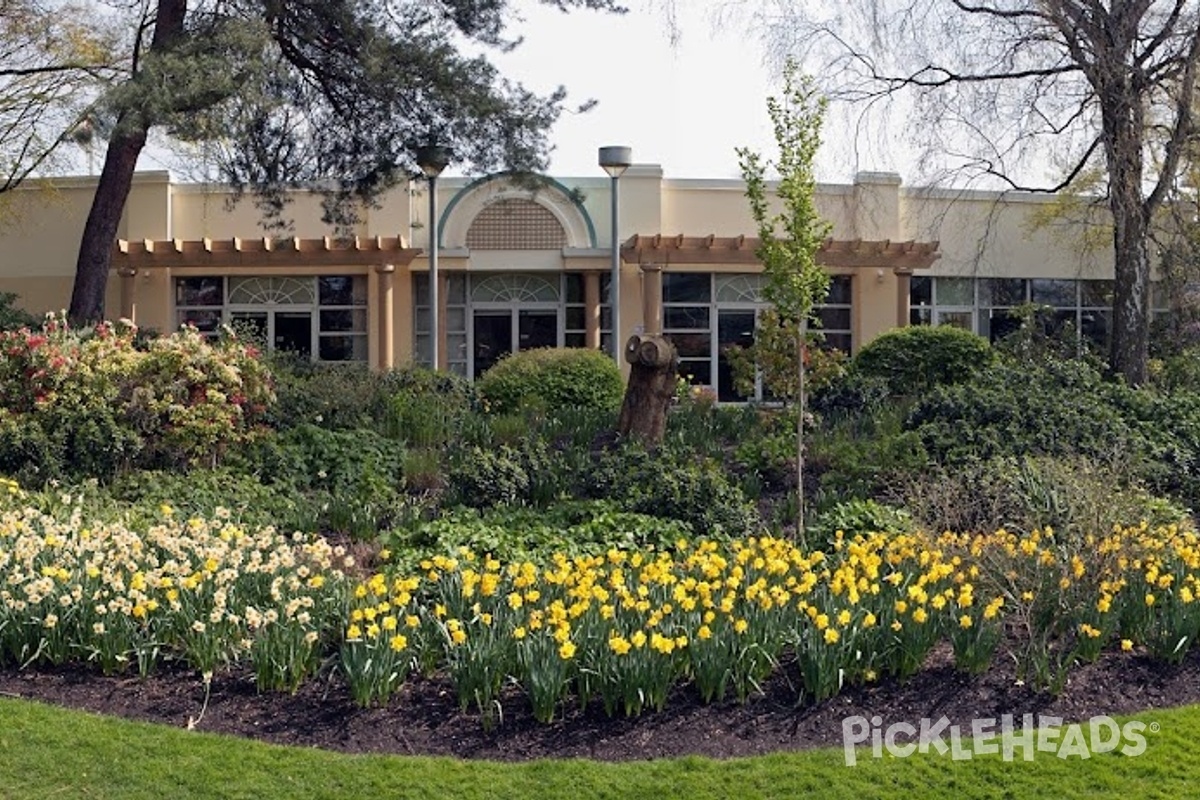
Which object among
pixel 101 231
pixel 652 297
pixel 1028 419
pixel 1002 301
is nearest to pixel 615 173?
pixel 652 297

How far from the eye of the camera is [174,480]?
1112 cm

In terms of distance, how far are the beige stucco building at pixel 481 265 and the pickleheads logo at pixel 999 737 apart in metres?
20.9

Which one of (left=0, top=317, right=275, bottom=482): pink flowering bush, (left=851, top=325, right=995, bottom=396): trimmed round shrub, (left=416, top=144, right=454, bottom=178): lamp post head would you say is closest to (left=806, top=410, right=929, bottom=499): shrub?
(left=0, top=317, right=275, bottom=482): pink flowering bush

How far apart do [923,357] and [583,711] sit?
14.3 meters

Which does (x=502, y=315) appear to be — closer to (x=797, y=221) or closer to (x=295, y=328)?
(x=295, y=328)

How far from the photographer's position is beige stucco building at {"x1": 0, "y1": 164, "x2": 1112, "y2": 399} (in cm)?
2702

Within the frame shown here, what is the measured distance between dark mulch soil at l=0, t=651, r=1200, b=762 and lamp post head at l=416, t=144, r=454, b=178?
39.0 ft

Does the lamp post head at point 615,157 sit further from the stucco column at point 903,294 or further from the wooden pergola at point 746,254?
the stucco column at point 903,294

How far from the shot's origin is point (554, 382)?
17.0 meters

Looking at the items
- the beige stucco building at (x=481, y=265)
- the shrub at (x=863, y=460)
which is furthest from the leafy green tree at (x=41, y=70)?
the shrub at (x=863, y=460)

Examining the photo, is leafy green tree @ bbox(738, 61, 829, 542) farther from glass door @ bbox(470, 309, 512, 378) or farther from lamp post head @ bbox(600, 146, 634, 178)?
glass door @ bbox(470, 309, 512, 378)

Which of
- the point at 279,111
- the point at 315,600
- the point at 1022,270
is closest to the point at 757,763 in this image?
the point at 315,600

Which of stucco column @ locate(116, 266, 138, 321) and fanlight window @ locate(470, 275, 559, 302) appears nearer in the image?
stucco column @ locate(116, 266, 138, 321)

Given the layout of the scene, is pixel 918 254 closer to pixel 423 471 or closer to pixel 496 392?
pixel 496 392
